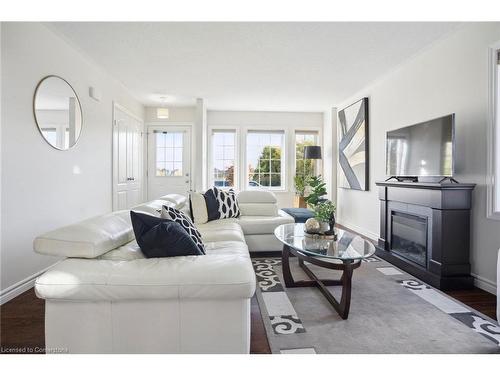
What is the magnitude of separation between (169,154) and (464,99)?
517 centimetres

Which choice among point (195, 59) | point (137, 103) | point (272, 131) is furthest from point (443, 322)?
point (137, 103)

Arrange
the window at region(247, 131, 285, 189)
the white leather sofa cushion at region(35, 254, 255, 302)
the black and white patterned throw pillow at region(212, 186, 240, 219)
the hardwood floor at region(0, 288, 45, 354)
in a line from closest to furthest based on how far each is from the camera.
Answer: the white leather sofa cushion at region(35, 254, 255, 302)
the hardwood floor at region(0, 288, 45, 354)
the black and white patterned throw pillow at region(212, 186, 240, 219)
the window at region(247, 131, 285, 189)

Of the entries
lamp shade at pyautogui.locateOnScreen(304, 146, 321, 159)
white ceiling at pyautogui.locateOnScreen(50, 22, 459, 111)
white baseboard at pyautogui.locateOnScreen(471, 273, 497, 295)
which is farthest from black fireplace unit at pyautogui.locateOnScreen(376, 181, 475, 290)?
lamp shade at pyautogui.locateOnScreen(304, 146, 321, 159)

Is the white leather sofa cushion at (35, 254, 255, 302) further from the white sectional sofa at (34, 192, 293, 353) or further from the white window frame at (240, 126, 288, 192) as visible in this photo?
the white window frame at (240, 126, 288, 192)

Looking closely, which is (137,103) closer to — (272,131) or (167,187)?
(167,187)

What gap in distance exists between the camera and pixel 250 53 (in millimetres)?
3371

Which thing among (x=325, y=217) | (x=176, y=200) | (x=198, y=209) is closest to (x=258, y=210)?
(x=198, y=209)

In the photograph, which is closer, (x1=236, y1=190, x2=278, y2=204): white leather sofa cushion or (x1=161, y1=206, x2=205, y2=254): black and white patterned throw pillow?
(x1=161, y1=206, x2=205, y2=254): black and white patterned throw pillow

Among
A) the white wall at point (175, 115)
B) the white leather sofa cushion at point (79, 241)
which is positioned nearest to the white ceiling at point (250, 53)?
the white wall at point (175, 115)

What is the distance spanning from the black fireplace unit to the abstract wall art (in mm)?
1667

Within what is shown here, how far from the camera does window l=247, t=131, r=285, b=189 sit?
258 inches

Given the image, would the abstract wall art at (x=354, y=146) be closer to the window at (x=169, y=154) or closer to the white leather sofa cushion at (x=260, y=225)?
the white leather sofa cushion at (x=260, y=225)

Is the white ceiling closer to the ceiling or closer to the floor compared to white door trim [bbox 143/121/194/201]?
closer to the ceiling

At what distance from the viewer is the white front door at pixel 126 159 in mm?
4555
